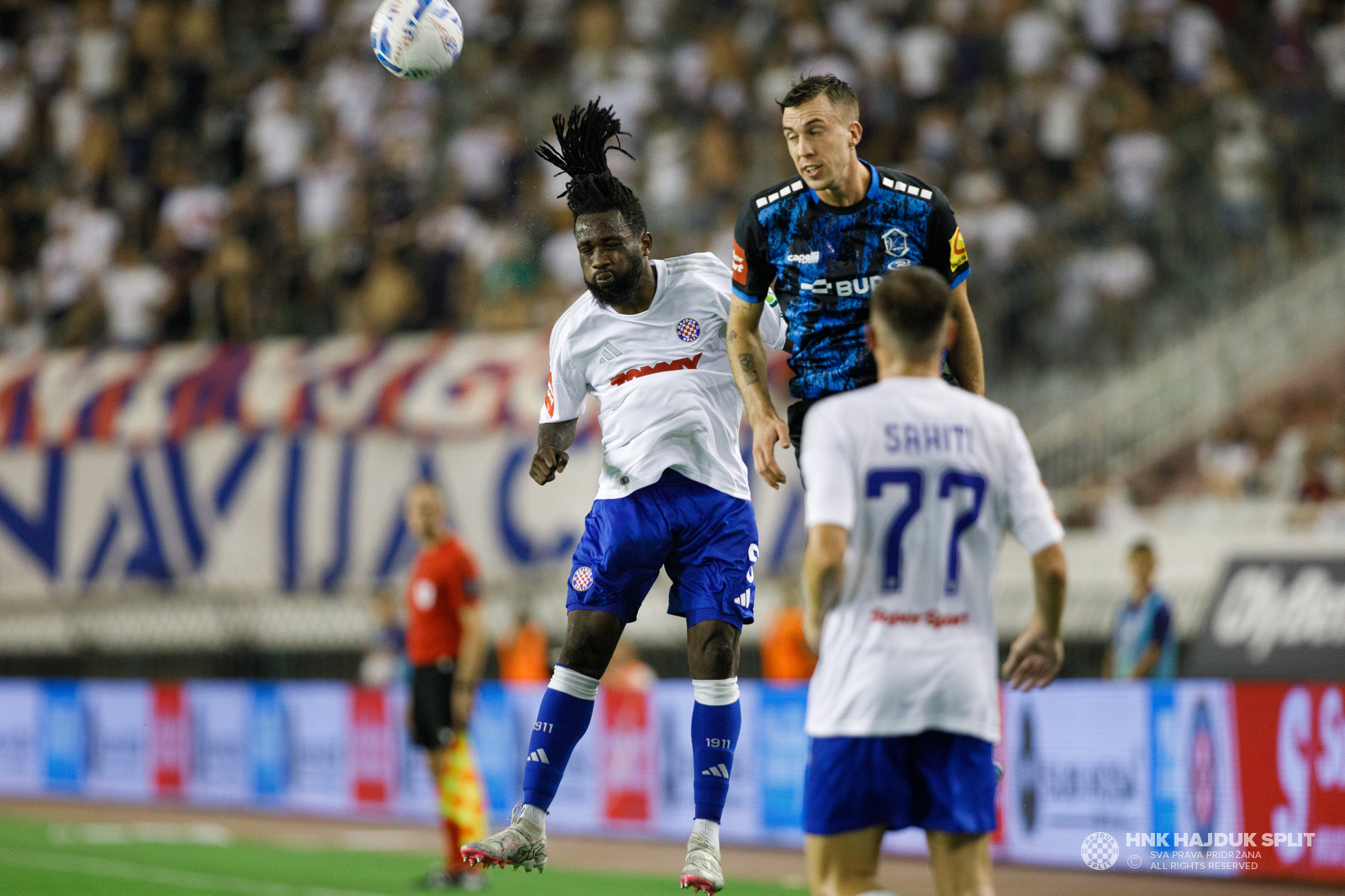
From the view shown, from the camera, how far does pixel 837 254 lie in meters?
6.54

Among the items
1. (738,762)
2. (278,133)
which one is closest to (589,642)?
(738,762)

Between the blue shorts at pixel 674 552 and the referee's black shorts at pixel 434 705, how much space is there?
5.21 m

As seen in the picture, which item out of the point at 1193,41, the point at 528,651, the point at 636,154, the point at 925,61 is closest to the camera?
the point at 528,651

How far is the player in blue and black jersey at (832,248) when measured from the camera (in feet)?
21.1

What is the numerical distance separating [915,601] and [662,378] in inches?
79.3

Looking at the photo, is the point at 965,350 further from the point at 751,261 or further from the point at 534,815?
the point at 534,815

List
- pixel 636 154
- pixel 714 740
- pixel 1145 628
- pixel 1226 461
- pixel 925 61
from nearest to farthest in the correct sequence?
pixel 714 740 < pixel 1145 628 < pixel 1226 461 < pixel 925 61 < pixel 636 154

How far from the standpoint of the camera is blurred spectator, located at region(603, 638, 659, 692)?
54.7ft

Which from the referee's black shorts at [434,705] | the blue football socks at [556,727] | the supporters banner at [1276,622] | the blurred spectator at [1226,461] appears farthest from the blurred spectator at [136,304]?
the blue football socks at [556,727]

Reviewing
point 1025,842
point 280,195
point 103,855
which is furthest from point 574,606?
point 280,195

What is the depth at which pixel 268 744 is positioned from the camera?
18766 mm

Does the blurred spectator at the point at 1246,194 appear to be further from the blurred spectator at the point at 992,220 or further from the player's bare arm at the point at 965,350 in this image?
the player's bare arm at the point at 965,350

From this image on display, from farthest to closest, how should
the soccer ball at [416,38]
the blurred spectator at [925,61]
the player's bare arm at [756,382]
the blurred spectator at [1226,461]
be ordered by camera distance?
1. the blurred spectator at [925,61]
2. the blurred spectator at [1226,461]
3. the soccer ball at [416,38]
4. the player's bare arm at [756,382]

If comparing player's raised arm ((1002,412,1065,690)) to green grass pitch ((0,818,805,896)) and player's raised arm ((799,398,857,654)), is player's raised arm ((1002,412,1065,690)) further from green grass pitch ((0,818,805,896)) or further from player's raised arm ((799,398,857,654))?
green grass pitch ((0,818,805,896))
